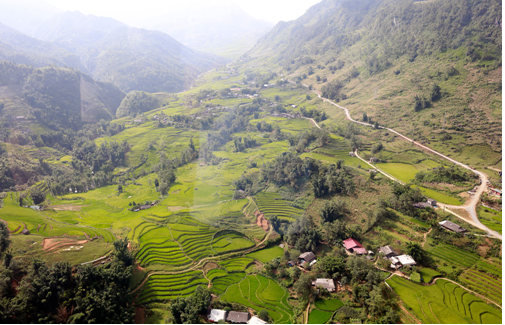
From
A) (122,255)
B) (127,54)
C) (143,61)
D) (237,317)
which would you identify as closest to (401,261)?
(237,317)

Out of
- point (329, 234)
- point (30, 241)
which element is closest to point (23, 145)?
point (30, 241)

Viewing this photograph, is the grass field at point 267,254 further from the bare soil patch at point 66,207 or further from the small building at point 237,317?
the bare soil patch at point 66,207

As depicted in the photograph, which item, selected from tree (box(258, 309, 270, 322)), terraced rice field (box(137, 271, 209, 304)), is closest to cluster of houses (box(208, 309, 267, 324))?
tree (box(258, 309, 270, 322))

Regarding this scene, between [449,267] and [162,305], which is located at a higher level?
[449,267]

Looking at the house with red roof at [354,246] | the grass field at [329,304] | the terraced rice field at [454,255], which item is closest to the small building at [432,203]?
the terraced rice field at [454,255]

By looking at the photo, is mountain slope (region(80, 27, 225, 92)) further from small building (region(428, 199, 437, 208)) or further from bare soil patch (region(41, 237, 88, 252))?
small building (region(428, 199, 437, 208))

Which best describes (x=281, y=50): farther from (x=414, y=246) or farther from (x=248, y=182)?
(x=414, y=246)
